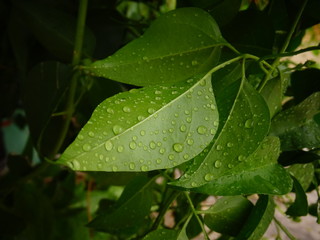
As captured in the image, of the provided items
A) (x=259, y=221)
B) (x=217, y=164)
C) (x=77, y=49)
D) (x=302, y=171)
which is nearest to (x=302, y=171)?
(x=302, y=171)

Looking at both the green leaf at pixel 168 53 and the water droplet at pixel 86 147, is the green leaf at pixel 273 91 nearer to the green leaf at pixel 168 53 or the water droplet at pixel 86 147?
the green leaf at pixel 168 53

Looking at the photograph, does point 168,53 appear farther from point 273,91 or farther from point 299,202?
point 299,202

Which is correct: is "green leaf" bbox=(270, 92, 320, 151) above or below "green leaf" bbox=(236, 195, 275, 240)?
above

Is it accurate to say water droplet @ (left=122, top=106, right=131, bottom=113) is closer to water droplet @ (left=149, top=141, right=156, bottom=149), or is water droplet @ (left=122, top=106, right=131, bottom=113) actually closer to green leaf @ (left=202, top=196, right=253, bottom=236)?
water droplet @ (left=149, top=141, right=156, bottom=149)

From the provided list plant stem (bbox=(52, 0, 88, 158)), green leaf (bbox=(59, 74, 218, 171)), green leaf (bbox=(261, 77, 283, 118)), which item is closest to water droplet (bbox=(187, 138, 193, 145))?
green leaf (bbox=(59, 74, 218, 171))

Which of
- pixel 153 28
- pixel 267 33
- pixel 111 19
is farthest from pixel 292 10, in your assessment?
pixel 111 19

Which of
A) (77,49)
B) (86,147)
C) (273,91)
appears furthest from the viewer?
(77,49)

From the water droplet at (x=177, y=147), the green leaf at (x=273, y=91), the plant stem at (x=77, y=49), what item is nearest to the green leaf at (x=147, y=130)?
the water droplet at (x=177, y=147)
